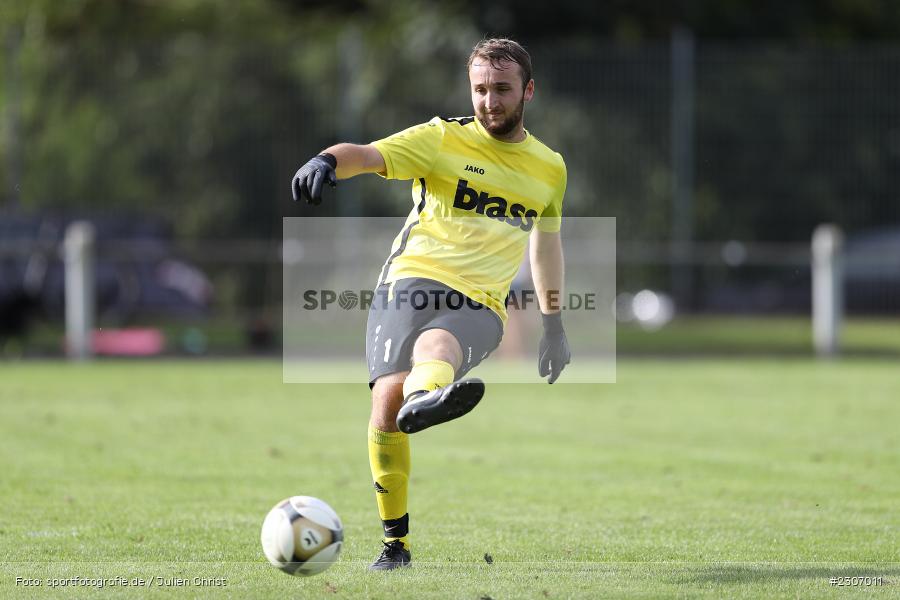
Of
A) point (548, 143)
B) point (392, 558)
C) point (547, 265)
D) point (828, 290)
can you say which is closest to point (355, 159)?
point (547, 265)

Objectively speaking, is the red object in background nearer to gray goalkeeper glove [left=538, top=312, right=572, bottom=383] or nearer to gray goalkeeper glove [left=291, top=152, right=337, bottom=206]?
gray goalkeeper glove [left=538, top=312, right=572, bottom=383]

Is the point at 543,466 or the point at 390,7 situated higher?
the point at 390,7

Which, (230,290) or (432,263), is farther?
(230,290)

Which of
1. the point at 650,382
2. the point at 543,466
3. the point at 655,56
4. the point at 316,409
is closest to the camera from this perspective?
the point at 543,466

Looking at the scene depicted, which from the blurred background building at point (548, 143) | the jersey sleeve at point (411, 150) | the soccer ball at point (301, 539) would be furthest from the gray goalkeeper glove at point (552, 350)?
the blurred background building at point (548, 143)

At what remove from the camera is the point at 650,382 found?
1590 cm

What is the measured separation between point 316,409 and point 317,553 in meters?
7.62

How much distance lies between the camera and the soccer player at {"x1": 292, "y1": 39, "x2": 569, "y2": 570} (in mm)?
6023

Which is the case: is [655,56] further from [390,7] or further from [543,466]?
[543,466]

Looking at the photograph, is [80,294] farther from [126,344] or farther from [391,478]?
[391,478]

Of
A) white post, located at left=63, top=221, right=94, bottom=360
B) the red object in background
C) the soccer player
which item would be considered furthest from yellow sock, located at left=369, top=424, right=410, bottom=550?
the red object in background

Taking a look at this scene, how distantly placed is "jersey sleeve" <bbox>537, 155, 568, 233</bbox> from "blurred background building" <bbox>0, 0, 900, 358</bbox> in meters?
15.2

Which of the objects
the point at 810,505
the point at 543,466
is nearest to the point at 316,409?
the point at 543,466

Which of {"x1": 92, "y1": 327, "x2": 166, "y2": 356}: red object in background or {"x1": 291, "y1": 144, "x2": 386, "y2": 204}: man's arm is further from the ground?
{"x1": 291, "y1": 144, "x2": 386, "y2": 204}: man's arm
